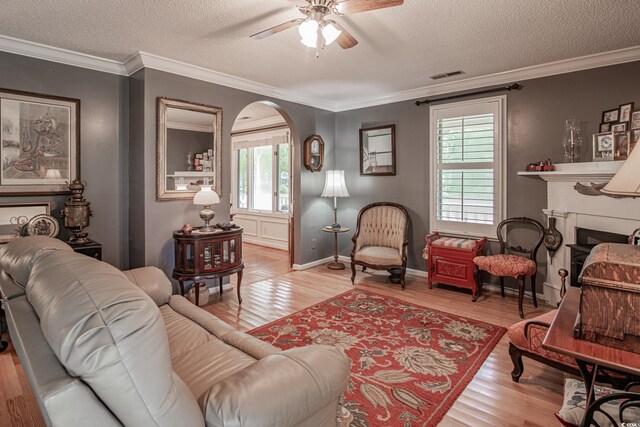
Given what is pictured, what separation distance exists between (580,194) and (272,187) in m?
5.33

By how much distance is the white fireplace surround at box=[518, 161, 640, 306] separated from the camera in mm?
3174

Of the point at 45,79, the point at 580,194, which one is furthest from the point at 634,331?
the point at 45,79

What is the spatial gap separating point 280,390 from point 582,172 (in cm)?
364

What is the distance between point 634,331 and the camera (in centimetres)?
129

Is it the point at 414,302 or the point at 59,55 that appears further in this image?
the point at 414,302

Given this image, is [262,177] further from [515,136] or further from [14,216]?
[515,136]

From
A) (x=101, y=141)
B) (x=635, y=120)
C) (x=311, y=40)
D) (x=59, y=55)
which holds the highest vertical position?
(x=59, y=55)

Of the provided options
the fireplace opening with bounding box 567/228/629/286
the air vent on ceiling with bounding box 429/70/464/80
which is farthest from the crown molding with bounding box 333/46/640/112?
the fireplace opening with bounding box 567/228/629/286

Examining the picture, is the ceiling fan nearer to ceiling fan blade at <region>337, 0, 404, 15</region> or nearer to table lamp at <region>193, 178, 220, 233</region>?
ceiling fan blade at <region>337, 0, 404, 15</region>

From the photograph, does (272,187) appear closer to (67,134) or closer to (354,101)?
(354,101)

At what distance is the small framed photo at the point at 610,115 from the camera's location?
11.4 ft

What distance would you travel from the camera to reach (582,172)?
11.1ft

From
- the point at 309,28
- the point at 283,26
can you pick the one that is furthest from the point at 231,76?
the point at 309,28

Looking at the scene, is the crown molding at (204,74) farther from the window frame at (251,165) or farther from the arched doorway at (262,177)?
the window frame at (251,165)
